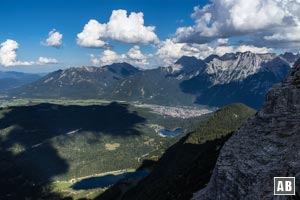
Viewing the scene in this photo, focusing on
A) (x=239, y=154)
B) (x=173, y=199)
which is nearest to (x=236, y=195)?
(x=239, y=154)

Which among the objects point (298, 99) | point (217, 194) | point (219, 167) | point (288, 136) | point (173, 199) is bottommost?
point (173, 199)

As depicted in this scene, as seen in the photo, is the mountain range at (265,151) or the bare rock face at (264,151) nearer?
the mountain range at (265,151)

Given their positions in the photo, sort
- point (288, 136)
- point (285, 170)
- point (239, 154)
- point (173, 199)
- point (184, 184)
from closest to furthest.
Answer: point (285, 170) → point (288, 136) → point (239, 154) → point (173, 199) → point (184, 184)

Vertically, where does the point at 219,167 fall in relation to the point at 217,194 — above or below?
above

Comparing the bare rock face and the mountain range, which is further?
the bare rock face

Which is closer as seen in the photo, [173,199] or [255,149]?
[255,149]

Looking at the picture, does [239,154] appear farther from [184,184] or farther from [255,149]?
[184,184]

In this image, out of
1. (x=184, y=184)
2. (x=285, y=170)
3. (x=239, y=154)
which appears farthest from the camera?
(x=184, y=184)
